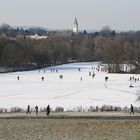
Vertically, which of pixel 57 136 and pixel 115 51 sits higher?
pixel 115 51

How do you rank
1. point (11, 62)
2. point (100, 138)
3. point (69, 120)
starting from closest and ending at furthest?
point (100, 138) < point (69, 120) < point (11, 62)

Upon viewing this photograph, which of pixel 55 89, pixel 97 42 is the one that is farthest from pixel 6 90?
pixel 97 42

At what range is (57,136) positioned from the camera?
19.4 m

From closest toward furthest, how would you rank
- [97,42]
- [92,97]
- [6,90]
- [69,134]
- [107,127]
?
[69,134]
[107,127]
[92,97]
[6,90]
[97,42]

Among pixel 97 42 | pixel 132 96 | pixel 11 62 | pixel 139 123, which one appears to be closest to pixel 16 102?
pixel 132 96

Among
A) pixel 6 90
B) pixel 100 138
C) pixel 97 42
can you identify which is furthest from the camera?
pixel 97 42

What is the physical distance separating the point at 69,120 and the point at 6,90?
76.2 feet

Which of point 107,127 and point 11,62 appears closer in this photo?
point 107,127

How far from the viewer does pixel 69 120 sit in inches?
965

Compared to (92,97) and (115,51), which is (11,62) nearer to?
(115,51)

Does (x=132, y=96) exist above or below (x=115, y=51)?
below

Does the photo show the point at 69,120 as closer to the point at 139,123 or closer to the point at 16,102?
the point at 139,123

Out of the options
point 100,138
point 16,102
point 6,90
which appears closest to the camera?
point 100,138

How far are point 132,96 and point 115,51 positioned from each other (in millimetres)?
57789
